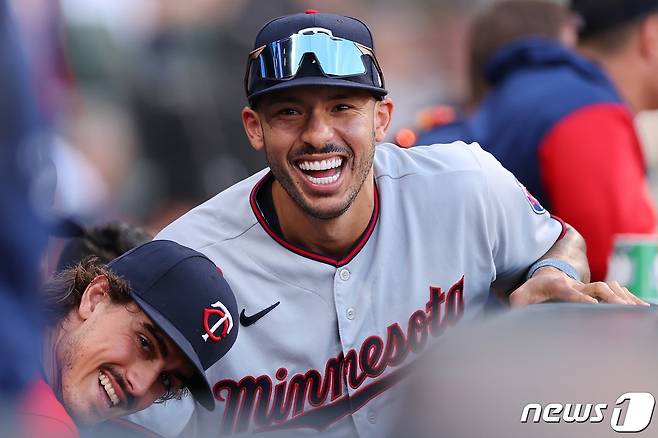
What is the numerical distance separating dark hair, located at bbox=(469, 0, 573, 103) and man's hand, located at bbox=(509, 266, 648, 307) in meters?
2.59

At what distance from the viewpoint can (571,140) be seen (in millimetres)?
4227

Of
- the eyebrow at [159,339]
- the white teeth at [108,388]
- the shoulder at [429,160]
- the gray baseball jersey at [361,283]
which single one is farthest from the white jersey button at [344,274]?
the white teeth at [108,388]

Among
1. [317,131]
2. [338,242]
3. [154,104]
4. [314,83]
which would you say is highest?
[314,83]

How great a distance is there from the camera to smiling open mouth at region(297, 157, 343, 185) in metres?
2.96

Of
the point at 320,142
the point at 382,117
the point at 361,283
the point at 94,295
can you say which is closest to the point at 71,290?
the point at 94,295

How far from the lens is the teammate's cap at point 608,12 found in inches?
186

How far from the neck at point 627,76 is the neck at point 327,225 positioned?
77.2 inches

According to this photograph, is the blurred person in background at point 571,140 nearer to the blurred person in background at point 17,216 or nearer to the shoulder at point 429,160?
the shoulder at point 429,160

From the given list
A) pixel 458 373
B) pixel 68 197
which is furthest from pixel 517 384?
pixel 68 197

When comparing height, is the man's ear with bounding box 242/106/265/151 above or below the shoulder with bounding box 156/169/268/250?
above

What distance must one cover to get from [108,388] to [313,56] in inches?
35.7

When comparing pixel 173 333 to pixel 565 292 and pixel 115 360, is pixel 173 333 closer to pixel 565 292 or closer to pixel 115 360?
pixel 115 360
